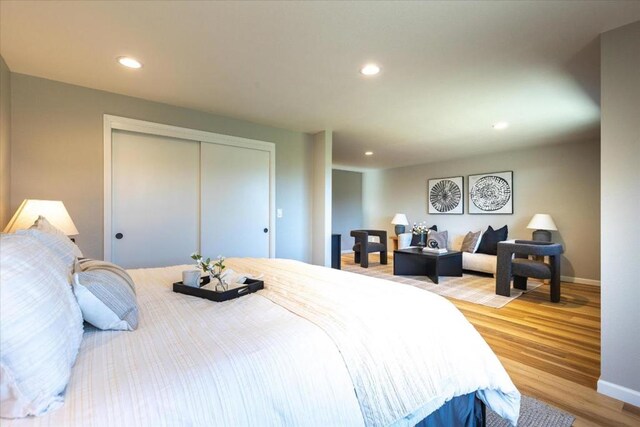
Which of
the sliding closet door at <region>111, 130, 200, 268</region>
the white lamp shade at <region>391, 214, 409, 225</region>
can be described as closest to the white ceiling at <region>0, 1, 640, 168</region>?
the sliding closet door at <region>111, 130, 200, 268</region>

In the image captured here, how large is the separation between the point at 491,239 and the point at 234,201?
4.65 m

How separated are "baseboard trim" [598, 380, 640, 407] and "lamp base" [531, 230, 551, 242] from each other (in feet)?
11.7

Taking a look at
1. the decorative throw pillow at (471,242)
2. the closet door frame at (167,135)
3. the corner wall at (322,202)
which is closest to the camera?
the closet door frame at (167,135)

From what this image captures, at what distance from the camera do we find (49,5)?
171 cm

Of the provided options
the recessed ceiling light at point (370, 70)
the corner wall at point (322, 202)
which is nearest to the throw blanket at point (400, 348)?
the recessed ceiling light at point (370, 70)

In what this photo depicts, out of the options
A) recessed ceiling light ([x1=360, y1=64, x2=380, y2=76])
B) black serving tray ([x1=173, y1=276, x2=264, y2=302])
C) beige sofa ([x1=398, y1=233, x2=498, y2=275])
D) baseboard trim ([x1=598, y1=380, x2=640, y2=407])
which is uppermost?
recessed ceiling light ([x1=360, y1=64, x2=380, y2=76])

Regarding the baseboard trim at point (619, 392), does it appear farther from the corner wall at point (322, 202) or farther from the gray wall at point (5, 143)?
the gray wall at point (5, 143)

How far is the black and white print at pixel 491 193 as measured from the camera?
18.8ft

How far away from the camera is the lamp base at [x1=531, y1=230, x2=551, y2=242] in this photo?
16.3 ft

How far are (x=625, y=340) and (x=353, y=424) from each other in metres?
1.99

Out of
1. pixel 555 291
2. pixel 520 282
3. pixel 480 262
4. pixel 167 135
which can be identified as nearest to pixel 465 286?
pixel 520 282

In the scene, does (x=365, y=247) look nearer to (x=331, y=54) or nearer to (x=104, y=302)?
(x=331, y=54)

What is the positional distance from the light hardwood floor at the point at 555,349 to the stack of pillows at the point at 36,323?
240 centimetres

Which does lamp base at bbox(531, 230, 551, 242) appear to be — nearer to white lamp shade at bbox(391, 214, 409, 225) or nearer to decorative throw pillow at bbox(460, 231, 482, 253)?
decorative throw pillow at bbox(460, 231, 482, 253)
